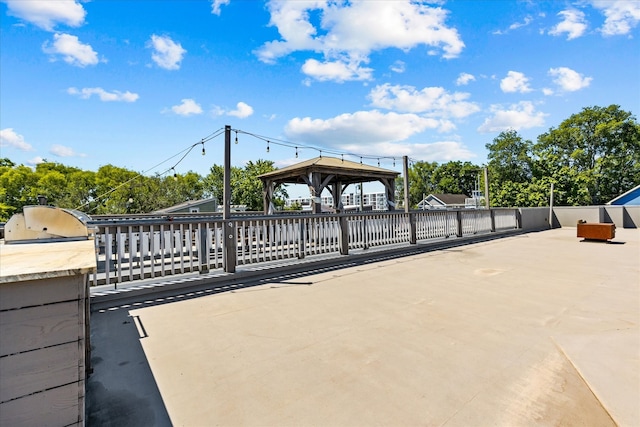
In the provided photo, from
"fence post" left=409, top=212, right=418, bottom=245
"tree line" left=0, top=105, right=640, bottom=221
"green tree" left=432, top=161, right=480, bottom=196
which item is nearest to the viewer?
"fence post" left=409, top=212, right=418, bottom=245

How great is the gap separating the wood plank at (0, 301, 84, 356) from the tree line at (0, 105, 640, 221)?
1907 cm

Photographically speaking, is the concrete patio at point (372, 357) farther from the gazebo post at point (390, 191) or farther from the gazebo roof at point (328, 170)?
the gazebo post at point (390, 191)

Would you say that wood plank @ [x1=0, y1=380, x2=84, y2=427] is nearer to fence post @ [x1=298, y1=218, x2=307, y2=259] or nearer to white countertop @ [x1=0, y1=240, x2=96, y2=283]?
white countertop @ [x1=0, y1=240, x2=96, y2=283]

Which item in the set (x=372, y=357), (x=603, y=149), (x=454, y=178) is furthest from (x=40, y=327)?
(x=454, y=178)

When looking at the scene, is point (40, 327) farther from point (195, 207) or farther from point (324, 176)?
point (195, 207)

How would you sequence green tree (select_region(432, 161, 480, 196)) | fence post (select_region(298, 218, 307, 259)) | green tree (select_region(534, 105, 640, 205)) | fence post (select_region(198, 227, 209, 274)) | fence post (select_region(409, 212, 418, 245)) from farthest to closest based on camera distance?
1. green tree (select_region(432, 161, 480, 196))
2. green tree (select_region(534, 105, 640, 205))
3. fence post (select_region(409, 212, 418, 245))
4. fence post (select_region(298, 218, 307, 259))
5. fence post (select_region(198, 227, 209, 274))

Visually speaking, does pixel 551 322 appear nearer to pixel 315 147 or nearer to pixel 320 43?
pixel 315 147

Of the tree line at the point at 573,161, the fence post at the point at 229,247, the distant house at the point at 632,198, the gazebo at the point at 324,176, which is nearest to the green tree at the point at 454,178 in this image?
the tree line at the point at 573,161

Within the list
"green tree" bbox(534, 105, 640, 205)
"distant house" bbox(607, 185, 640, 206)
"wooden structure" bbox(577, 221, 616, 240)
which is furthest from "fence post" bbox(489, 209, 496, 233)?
"green tree" bbox(534, 105, 640, 205)

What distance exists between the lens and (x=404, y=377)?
1.82 m

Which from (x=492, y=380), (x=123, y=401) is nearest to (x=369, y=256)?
(x=492, y=380)

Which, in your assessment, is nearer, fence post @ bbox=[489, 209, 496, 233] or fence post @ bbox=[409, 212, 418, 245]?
fence post @ bbox=[409, 212, 418, 245]

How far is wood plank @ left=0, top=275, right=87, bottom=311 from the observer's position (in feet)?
3.32

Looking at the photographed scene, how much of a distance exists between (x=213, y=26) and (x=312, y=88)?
4.59 meters
